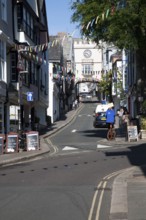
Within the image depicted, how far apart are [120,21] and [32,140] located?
797cm

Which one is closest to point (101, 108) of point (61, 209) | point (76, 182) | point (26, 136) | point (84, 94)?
point (26, 136)

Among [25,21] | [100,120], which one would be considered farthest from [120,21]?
[100,120]

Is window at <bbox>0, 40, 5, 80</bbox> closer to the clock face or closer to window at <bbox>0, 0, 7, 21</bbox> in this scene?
window at <bbox>0, 0, 7, 21</bbox>

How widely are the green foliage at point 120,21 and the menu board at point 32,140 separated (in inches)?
256

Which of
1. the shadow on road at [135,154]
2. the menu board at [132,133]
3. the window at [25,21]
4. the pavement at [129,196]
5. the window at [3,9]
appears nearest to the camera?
the pavement at [129,196]

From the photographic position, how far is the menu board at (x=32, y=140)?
22.5 meters

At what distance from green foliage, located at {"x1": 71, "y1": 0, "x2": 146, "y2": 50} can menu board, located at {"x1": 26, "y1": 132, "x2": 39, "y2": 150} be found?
6.51 metres

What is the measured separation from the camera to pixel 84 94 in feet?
508

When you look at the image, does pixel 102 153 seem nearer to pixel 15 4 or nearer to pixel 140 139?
pixel 140 139

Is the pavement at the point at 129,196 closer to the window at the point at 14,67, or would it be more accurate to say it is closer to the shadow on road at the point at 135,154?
the shadow on road at the point at 135,154

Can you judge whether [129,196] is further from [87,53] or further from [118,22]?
[87,53]

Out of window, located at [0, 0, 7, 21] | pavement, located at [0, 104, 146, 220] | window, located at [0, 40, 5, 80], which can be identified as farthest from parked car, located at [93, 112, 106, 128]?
pavement, located at [0, 104, 146, 220]

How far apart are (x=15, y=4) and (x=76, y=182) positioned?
69.9 ft

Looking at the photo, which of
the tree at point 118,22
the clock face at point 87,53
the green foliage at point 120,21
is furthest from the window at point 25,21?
the clock face at point 87,53
